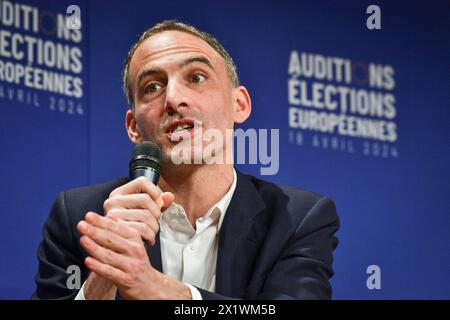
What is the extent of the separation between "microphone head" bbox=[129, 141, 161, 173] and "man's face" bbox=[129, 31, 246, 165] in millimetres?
A: 243

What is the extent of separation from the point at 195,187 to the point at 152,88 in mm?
262

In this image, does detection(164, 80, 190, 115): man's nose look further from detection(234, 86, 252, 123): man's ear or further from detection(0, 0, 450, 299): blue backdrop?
detection(0, 0, 450, 299): blue backdrop

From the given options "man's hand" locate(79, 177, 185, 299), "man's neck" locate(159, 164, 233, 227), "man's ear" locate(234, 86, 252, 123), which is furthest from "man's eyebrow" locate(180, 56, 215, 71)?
"man's hand" locate(79, 177, 185, 299)

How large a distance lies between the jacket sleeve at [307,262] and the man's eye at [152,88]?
0.47 metres

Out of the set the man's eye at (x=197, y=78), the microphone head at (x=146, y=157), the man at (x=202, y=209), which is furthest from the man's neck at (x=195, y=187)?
the microphone head at (x=146, y=157)

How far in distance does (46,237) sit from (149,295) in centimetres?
53

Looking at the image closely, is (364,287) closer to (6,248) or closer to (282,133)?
(282,133)

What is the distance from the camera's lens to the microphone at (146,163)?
1364mm

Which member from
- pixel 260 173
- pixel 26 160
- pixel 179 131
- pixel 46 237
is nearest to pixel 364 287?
pixel 260 173

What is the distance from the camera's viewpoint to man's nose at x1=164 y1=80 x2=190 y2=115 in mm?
1685

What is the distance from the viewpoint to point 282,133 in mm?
2045

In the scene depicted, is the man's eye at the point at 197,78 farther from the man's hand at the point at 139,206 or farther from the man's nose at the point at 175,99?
the man's hand at the point at 139,206

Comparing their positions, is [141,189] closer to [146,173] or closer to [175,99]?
[146,173]
